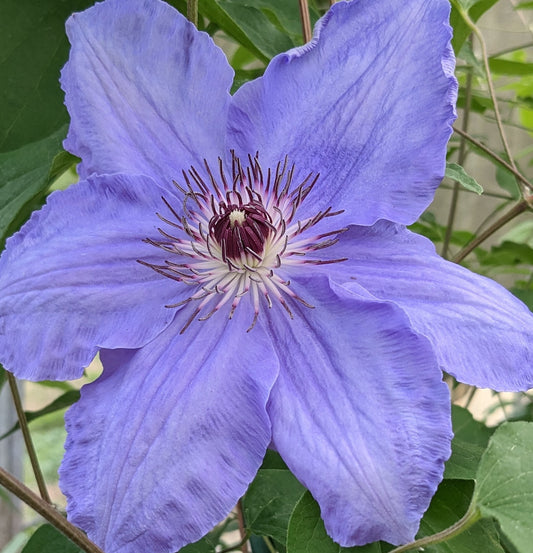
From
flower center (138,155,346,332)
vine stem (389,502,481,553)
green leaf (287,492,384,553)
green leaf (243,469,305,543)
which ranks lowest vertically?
green leaf (243,469,305,543)

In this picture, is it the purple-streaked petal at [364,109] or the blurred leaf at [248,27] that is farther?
the blurred leaf at [248,27]

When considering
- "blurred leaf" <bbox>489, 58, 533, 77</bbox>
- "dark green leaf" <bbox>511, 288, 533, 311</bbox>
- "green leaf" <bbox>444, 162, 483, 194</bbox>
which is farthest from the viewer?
"blurred leaf" <bbox>489, 58, 533, 77</bbox>

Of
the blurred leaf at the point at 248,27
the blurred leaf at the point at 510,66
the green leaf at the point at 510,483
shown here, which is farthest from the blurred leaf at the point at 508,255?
the green leaf at the point at 510,483

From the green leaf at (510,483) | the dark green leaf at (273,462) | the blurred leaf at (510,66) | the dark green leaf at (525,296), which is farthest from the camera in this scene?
the blurred leaf at (510,66)

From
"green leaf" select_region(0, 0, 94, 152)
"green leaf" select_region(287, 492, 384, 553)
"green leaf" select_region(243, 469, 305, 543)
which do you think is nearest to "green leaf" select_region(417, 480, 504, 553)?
"green leaf" select_region(287, 492, 384, 553)

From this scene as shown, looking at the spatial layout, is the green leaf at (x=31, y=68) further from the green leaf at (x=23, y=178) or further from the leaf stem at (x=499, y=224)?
the leaf stem at (x=499, y=224)

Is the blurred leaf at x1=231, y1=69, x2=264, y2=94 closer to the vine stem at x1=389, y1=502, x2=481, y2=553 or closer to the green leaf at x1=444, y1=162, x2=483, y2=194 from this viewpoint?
the green leaf at x1=444, y1=162, x2=483, y2=194

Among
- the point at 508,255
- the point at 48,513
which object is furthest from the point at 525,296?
the point at 48,513
